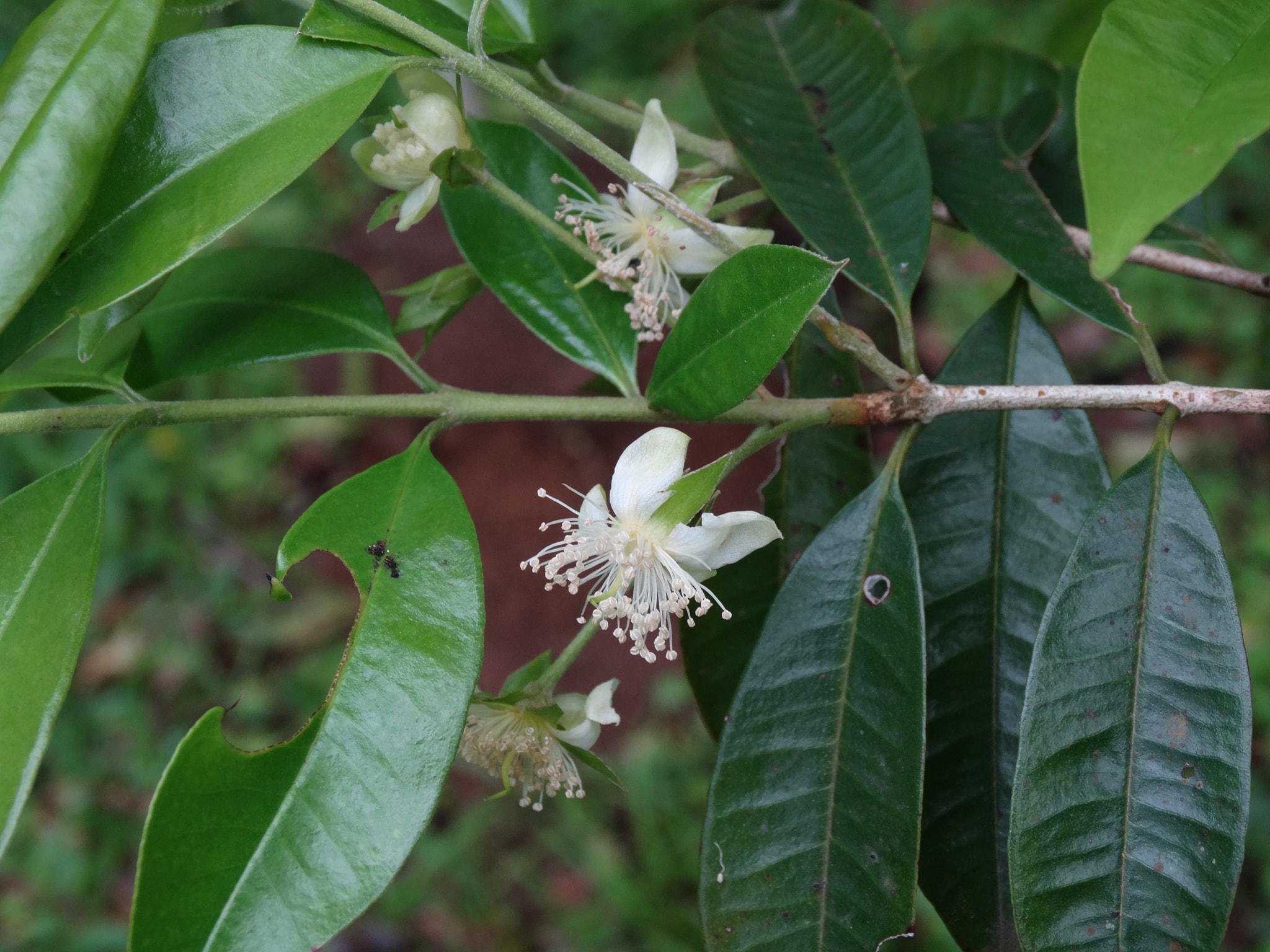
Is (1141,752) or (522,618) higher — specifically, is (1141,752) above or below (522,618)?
above

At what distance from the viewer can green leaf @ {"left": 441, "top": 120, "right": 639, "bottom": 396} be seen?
823 mm

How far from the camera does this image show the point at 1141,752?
2.14ft

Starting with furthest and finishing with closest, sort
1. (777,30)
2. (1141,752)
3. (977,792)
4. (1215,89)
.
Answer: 1. (777,30)
2. (977,792)
3. (1141,752)
4. (1215,89)

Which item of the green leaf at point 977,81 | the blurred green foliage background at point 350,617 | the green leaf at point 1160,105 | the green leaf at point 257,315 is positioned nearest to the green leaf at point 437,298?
the green leaf at point 257,315

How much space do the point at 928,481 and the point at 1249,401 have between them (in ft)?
0.80

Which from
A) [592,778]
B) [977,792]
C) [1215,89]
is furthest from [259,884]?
[592,778]

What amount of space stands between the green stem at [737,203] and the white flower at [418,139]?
20cm

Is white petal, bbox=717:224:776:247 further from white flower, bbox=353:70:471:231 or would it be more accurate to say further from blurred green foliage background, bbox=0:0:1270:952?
blurred green foliage background, bbox=0:0:1270:952

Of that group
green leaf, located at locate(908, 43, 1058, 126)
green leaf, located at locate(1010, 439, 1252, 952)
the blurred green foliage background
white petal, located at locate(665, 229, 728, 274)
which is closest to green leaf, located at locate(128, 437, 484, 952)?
white petal, located at locate(665, 229, 728, 274)

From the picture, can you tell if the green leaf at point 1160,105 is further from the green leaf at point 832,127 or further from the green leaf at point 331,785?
the green leaf at point 331,785

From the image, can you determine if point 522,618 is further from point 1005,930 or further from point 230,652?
point 1005,930

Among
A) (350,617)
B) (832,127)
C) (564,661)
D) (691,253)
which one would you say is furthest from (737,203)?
(350,617)

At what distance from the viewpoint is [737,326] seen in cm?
65

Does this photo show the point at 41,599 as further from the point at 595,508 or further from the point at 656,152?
the point at 656,152
